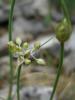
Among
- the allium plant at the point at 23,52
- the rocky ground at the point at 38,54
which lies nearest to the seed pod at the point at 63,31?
the allium plant at the point at 23,52

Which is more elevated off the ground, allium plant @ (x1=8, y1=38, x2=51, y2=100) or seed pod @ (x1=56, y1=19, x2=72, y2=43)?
seed pod @ (x1=56, y1=19, x2=72, y2=43)

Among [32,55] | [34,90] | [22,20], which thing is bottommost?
[34,90]

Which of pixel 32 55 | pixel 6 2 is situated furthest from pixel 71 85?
pixel 6 2

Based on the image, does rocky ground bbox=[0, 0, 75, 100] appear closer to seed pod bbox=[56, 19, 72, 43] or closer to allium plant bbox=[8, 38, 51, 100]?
allium plant bbox=[8, 38, 51, 100]

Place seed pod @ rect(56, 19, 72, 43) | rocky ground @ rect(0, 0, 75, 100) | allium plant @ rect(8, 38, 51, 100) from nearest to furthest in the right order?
seed pod @ rect(56, 19, 72, 43) < allium plant @ rect(8, 38, 51, 100) < rocky ground @ rect(0, 0, 75, 100)

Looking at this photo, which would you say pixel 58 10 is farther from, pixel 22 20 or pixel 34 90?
pixel 34 90

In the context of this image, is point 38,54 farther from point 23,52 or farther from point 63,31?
point 63,31

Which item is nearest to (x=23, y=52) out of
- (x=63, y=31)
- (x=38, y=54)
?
(x=38, y=54)

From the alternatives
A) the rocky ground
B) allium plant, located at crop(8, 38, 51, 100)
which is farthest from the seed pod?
the rocky ground
